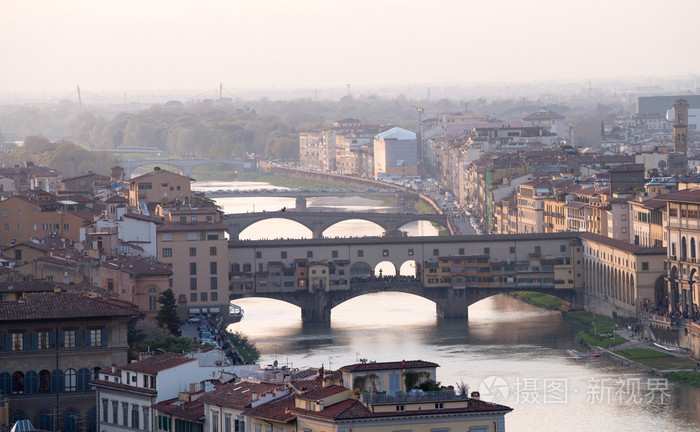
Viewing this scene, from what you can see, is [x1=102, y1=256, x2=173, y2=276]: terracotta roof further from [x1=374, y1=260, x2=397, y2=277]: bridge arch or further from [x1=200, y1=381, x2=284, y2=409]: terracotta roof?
[x1=374, y1=260, x2=397, y2=277]: bridge arch

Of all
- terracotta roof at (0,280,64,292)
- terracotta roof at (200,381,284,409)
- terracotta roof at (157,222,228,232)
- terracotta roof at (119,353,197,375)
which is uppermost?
terracotta roof at (157,222,228,232)

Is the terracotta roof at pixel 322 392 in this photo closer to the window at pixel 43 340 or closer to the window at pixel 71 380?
the window at pixel 71 380

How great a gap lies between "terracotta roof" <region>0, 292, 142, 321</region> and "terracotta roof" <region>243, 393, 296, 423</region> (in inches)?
216

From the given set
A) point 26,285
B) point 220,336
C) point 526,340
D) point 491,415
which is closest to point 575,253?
point 526,340

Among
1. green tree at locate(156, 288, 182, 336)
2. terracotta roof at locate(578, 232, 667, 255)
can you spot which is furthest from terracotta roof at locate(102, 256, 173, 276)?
terracotta roof at locate(578, 232, 667, 255)

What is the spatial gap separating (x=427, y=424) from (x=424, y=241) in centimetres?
3115

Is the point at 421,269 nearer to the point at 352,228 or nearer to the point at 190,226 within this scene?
the point at 190,226

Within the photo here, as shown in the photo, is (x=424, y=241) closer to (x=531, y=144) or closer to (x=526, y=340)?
(x=526, y=340)

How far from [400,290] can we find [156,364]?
86.5 ft

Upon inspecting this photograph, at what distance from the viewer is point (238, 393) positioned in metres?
20.8

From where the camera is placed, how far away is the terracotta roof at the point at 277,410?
19.0 meters

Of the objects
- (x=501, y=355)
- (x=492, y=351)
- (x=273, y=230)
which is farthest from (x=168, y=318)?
(x=273, y=230)

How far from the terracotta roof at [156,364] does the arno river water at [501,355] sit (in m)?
7.95

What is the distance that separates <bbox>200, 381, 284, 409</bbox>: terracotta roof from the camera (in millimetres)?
20250
